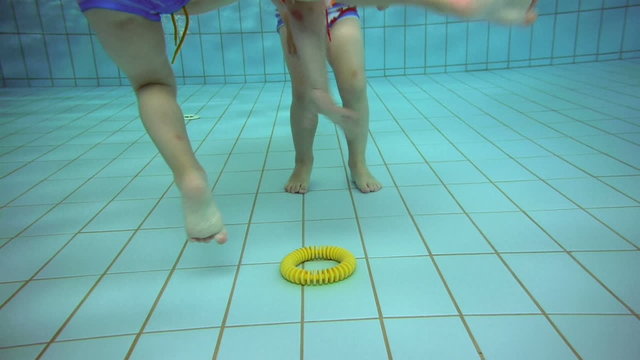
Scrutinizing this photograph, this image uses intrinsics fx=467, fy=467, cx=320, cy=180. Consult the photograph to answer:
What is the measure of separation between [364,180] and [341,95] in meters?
0.33

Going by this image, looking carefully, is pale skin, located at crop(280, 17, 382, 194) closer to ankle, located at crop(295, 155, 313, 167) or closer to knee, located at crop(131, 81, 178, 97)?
ankle, located at crop(295, 155, 313, 167)

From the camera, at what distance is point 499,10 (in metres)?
0.84

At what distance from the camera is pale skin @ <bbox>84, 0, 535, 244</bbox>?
0.93 metres

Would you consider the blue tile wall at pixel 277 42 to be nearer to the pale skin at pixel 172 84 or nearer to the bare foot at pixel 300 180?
the bare foot at pixel 300 180

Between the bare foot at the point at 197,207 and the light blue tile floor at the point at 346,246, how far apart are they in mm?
177

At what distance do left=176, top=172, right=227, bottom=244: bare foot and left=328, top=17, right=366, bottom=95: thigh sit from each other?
76 cm

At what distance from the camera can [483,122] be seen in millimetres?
2670

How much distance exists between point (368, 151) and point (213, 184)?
0.77m

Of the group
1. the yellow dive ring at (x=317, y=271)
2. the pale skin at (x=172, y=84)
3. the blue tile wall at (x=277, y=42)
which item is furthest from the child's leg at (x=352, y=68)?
the blue tile wall at (x=277, y=42)

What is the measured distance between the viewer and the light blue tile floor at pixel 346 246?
38.1 inches

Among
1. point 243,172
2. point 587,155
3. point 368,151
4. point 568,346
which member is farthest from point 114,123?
point 568,346

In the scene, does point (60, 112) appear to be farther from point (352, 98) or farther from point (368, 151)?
point (352, 98)

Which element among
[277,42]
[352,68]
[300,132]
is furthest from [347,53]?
[277,42]

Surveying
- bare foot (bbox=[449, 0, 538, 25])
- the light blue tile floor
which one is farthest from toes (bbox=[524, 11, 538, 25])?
the light blue tile floor
